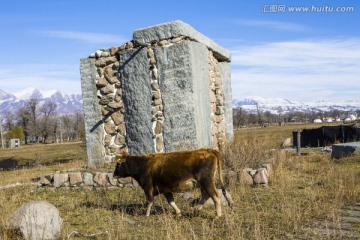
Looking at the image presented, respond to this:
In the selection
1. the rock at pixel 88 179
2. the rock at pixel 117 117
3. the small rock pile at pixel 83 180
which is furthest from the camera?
the rock at pixel 117 117

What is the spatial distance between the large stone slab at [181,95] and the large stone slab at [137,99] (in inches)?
16.3

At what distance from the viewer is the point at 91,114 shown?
11.1 m

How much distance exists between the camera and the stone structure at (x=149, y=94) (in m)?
9.68

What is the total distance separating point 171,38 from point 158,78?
1.05 metres

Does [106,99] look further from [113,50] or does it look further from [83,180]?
[83,180]

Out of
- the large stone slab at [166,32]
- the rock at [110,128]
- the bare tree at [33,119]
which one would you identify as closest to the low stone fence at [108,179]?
the rock at [110,128]

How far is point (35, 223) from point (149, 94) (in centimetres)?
561

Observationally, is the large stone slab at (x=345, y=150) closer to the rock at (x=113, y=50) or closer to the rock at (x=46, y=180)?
the rock at (x=113, y=50)

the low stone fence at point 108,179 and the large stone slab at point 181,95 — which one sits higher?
the large stone slab at point 181,95

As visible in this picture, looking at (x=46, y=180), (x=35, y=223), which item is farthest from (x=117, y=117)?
(x=35, y=223)

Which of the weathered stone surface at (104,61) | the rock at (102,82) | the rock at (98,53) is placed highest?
the rock at (98,53)

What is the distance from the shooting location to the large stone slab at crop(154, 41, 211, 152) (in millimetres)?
9594

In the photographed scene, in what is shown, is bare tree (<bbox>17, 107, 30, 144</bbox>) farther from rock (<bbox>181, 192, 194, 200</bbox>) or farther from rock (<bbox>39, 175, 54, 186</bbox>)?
rock (<bbox>181, 192, 194, 200</bbox>)

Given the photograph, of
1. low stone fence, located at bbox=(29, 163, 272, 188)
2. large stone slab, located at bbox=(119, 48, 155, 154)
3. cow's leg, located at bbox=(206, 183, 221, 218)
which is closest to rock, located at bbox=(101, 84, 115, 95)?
large stone slab, located at bbox=(119, 48, 155, 154)
